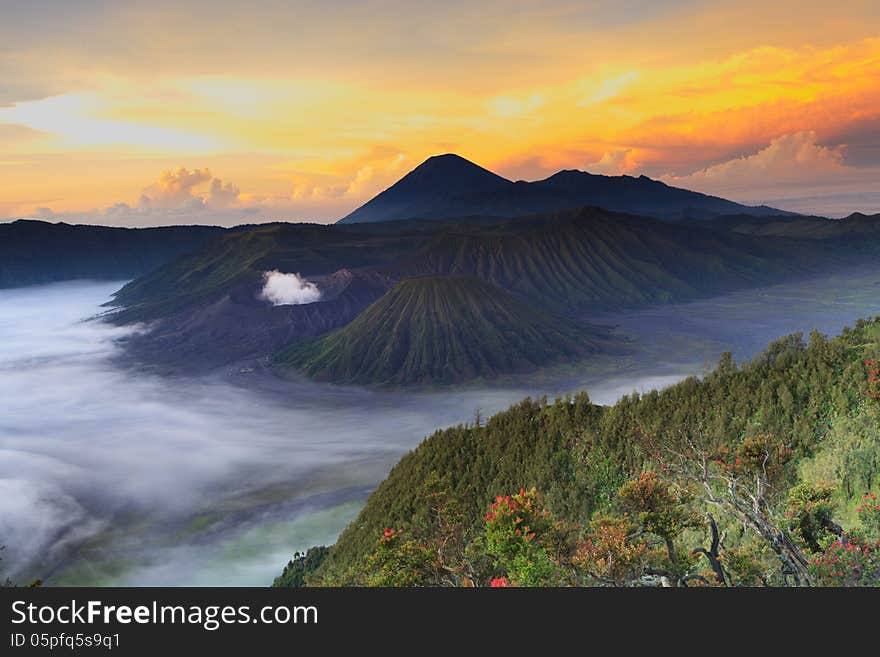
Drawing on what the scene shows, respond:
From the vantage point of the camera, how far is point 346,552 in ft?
238

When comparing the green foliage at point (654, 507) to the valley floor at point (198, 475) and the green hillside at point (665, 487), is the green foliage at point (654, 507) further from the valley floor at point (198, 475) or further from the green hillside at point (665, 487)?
the valley floor at point (198, 475)

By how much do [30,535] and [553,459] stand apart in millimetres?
A: 86486

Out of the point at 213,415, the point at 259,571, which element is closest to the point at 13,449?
the point at 213,415

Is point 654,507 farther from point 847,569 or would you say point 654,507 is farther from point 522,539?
point 847,569

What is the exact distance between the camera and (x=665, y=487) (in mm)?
23359

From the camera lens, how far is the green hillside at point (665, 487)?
71.1ft

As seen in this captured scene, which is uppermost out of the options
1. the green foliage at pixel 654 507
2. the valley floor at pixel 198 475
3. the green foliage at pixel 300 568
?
the green foliage at pixel 654 507

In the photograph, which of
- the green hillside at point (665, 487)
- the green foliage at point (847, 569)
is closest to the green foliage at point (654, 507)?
the green hillside at point (665, 487)

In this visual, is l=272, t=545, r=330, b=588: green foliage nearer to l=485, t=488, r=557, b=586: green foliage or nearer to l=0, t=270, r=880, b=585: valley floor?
l=0, t=270, r=880, b=585: valley floor

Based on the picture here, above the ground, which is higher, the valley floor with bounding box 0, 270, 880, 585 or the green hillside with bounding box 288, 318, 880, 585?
the green hillside with bounding box 288, 318, 880, 585

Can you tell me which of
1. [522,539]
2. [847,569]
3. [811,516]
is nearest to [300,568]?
Result: [522,539]

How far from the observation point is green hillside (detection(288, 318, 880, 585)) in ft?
71.1

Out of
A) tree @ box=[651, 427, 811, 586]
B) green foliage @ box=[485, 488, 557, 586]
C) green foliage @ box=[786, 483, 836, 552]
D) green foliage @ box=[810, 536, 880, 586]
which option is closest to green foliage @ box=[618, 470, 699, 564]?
tree @ box=[651, 427, 811, 586]

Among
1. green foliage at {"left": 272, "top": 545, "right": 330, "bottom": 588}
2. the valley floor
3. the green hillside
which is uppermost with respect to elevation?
the green hillside
